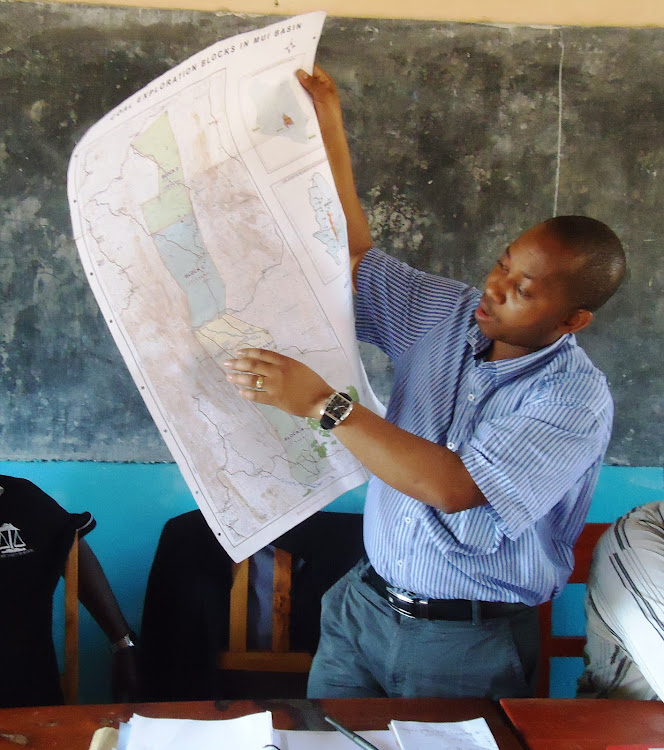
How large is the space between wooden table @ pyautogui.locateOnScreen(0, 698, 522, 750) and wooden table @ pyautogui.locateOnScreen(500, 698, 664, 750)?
31 millimetres

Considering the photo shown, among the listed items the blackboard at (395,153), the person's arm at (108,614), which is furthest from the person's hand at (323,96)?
the person's arm at (108,614)

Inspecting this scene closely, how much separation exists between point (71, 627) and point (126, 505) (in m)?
0.42

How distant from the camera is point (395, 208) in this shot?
1.67 m

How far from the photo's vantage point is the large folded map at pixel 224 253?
2.96 feet

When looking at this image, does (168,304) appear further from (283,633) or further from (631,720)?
(283,633)

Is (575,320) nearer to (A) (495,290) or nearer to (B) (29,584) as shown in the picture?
(A) (495,290)

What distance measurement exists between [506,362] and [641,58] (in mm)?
1170

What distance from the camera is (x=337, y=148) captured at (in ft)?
3.49

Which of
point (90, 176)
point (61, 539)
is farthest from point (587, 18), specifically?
point (61, 539)

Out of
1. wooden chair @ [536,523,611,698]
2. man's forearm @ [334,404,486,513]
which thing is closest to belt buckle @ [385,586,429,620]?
man's forearm @ [334,404,486,513]

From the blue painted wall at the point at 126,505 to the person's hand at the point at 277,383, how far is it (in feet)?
3.48

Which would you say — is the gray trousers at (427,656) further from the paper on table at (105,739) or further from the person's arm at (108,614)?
the person's arm at (108,614)

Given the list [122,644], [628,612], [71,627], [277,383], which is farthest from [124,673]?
[628,612]

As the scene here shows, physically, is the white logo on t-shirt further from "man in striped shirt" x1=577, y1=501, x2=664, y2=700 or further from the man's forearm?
"man in striped shirt" x1=577, y1=501, x2=664, y2=700
